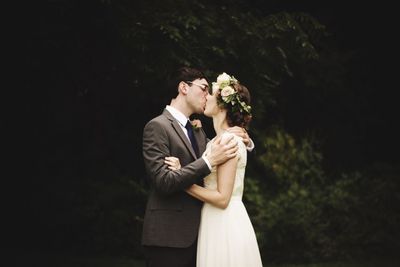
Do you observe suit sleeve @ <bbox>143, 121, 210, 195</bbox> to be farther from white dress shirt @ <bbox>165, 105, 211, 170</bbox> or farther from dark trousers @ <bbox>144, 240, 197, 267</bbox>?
dark trousers @ <bbox>144, 240, 197, 267</bbox>

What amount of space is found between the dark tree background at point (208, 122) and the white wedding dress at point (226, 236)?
95 centimetres

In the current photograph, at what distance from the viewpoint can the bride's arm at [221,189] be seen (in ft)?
13.9

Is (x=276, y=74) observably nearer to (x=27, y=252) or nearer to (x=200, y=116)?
(x=200, y=116)

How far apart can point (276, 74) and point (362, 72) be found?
18.0 feet

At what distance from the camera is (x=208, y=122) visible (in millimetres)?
7734

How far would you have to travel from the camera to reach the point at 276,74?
7.89 m

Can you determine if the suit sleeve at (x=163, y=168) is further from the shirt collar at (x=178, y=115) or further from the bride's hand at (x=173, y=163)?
the shirt collar at (x=178, y=115)

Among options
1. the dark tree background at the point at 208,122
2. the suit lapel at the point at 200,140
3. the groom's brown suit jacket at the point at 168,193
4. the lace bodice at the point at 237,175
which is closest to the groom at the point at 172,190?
the groom's brown suit jacket at the point at 168,193

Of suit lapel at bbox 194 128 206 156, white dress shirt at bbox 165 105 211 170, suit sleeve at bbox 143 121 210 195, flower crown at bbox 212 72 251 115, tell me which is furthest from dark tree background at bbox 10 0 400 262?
suit sleeve at bbox 143 121 210 195

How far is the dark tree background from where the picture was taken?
6.93m

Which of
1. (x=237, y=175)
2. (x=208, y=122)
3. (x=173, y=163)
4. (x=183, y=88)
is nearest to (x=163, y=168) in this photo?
(x=173, y=163)

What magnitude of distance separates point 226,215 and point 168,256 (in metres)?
0.51

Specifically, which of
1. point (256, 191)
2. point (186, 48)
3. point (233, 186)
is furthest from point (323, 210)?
point (233, 186)

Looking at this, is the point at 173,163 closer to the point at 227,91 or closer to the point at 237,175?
the point at 237,175
